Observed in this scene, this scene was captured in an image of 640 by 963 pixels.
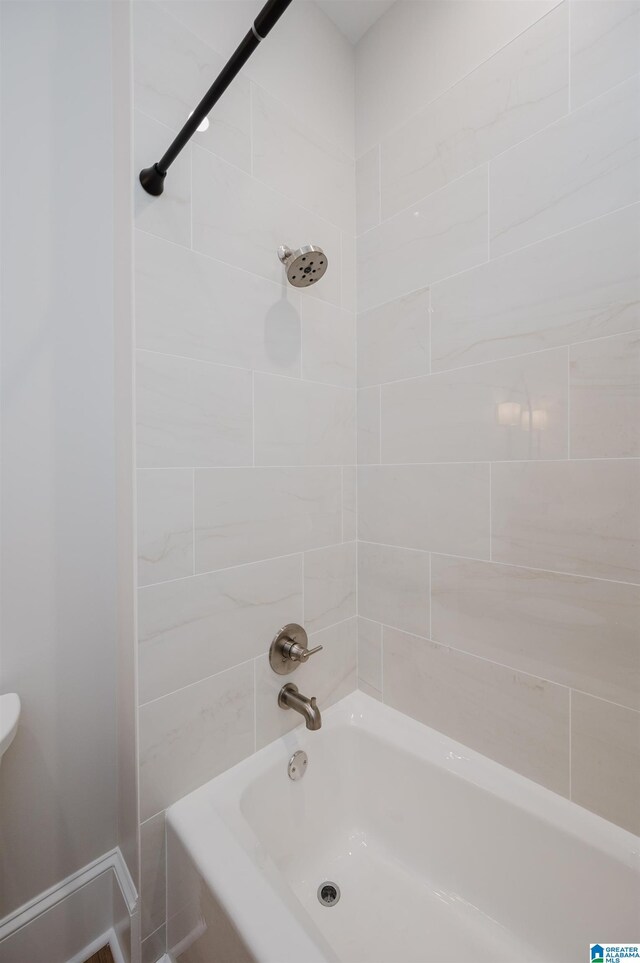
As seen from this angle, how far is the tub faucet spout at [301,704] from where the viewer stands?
111 cm

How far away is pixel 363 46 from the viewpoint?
1.41m

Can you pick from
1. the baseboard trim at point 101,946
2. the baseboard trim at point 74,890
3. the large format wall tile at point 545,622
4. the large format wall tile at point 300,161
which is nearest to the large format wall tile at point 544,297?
the large format wall tile at point 300,161

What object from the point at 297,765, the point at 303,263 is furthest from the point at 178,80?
the point at 297,765

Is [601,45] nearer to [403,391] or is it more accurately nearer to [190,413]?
[403,391]

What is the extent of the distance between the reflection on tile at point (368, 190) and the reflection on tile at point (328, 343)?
0.31 m

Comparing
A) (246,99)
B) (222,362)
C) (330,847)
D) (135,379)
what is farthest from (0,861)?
(246,99)

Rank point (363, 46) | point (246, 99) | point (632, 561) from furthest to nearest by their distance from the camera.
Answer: point (363, 46)
point (246, 99)
point (632, 561)

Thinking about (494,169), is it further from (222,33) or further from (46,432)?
(46,432)

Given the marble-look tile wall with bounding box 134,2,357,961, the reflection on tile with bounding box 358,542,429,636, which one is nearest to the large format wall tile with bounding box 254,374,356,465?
the marble-look tile wall with bounding box 134,2,357,961

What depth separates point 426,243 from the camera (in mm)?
1242

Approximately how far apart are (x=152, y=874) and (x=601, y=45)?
2159mm

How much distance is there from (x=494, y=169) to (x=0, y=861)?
208 cm

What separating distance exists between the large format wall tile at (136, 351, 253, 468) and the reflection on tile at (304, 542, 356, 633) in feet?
1.42

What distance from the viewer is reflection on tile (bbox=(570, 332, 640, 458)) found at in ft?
2.89
